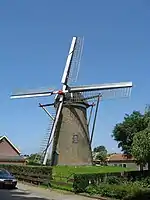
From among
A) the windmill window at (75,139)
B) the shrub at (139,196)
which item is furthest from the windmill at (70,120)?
the shrub at (139,196)

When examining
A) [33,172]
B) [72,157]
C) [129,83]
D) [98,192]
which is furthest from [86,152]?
[98,192]

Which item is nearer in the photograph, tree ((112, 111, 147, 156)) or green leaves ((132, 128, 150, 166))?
green leaves ((132, 128, 150, 166))

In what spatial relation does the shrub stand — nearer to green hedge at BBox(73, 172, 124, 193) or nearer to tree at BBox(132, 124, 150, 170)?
green hedge at BBox(73, 172, 124, 193)

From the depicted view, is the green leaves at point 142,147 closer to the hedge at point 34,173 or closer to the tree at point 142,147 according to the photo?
the tree at point 142,147

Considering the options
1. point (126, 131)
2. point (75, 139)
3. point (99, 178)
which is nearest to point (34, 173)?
point (99, 178)

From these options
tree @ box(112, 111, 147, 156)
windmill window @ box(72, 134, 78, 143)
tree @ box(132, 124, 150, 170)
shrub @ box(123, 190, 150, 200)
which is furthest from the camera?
tree @ box(112, 111, 147, 156)

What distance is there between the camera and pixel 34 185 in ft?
115

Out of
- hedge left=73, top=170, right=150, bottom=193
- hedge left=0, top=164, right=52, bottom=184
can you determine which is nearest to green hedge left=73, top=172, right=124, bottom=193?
hedge left=73, top=170, right=150, bottom=193

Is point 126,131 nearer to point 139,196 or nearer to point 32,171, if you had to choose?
point 32,171

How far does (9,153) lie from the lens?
71125 mm

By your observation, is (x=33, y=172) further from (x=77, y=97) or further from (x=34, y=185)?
(x=77, y=97)

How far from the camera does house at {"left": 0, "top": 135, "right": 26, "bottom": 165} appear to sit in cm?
6862

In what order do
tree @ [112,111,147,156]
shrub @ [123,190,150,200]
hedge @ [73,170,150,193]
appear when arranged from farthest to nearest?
tree @ [112,111,147,156] → hedge @ [73,170,150,193] → shrub @ [123,190,150,200]

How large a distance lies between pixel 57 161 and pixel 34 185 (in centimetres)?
1718
